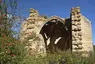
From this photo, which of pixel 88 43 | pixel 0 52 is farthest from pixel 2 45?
pixel 88 43

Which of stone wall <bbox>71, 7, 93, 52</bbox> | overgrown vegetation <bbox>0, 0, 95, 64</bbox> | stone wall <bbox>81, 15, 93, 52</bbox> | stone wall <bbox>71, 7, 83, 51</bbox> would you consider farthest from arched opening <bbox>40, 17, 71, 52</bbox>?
overgrown vegetation <bbox>0, 0, 95, 64</bbox>

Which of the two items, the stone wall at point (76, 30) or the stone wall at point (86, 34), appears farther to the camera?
the stone wall at point (86, 34)

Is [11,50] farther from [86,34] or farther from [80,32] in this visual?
[86,34]

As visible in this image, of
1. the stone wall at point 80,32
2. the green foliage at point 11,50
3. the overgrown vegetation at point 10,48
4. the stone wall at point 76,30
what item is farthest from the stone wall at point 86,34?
the green foliage at point 11,50

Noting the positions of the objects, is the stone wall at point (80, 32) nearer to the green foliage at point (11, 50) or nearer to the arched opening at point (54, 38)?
the arched opening at point (54, 38)

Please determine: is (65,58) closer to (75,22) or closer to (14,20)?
(75,22)

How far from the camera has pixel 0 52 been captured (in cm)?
589

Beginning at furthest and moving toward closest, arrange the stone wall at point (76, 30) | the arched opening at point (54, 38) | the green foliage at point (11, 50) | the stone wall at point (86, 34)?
1. the arched opening at point (54, 38)
2. the stone wall at point (86, 34)
3. the stone wall at point (76, 30)
4. the green foliage at point (11, 50)

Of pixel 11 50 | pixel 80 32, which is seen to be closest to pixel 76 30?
pixel 80 32

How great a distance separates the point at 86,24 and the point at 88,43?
1.56 metres

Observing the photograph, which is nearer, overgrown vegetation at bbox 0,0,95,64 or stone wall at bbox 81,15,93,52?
overgrown vegetation at bbox 0,0,95,64

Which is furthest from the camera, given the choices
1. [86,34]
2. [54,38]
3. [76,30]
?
[54,38]

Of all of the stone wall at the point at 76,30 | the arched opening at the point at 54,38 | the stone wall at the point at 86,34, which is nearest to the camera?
the stone wall at the point at 76,30

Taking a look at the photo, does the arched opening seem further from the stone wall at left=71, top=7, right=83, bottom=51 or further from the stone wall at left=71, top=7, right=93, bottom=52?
the stone wall at left=71, top=7, right=83, bottom=51
